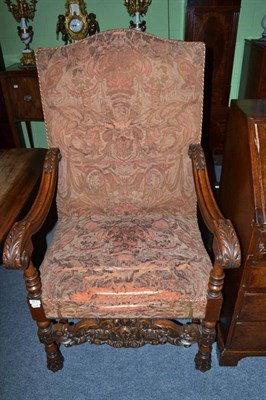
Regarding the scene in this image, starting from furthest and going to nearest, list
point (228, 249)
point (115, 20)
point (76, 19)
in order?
point (115, 20) → point (76, 19) → point (228, 249)

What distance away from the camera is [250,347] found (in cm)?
140

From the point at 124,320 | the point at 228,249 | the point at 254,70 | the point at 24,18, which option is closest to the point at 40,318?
the point at 124,320

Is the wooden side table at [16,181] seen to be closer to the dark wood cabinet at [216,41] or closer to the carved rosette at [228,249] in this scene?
the carved rosette at [228,249]

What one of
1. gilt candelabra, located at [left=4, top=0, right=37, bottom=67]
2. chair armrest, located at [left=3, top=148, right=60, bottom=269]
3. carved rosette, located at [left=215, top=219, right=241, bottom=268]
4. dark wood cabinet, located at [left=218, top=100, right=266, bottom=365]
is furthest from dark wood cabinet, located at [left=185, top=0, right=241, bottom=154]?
carved rosette, located at [left=215, top=219, right=241, bottom=268]

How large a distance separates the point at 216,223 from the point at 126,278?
1.31 ft

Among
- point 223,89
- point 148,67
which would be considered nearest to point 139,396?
point 148,67

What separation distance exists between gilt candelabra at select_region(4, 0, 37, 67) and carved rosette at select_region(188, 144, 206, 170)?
68.4 inches

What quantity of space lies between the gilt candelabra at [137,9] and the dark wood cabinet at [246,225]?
161cm

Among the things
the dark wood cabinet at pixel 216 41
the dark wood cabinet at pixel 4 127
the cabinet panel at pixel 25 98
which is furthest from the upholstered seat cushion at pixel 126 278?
the dark wood cabinet at pixel 216 41

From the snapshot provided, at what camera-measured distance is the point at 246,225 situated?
114cm

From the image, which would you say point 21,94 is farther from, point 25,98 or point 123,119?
point 123,119

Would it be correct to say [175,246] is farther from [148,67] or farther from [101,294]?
[148,67]

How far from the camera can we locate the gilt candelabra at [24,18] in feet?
7.93

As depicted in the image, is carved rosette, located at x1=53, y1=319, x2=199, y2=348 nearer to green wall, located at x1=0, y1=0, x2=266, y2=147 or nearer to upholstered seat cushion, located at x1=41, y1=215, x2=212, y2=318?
upholstered seat cushion, located at x1=41, y1=215, x2=212, y2=318
